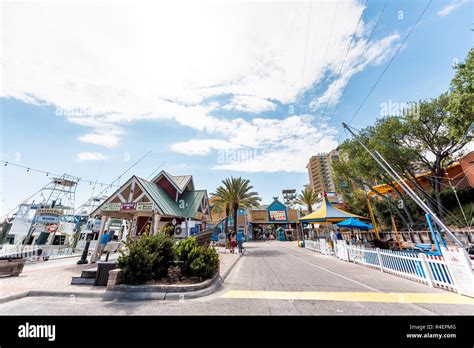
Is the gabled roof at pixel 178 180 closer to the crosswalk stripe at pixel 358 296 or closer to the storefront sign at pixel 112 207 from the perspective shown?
the storefront sign at pixel 112 207

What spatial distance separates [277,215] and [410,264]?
109 feet

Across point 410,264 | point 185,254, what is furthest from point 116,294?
point 410,264

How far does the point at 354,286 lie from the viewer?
239 inches

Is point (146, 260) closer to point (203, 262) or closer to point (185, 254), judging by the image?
point (185, 254)

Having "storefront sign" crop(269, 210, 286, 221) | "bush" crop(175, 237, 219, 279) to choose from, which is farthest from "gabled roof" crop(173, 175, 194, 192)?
"storefront sign" crop(269, 210, 286, 221)

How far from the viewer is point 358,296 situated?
506cm

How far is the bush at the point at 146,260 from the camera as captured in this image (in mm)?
5594

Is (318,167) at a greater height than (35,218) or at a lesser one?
greater

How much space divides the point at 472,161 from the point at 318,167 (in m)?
102

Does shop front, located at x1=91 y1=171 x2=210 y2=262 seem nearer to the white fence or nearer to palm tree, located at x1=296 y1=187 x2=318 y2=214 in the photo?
the white fence

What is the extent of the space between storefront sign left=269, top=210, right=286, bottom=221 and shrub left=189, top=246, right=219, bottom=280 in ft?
113
